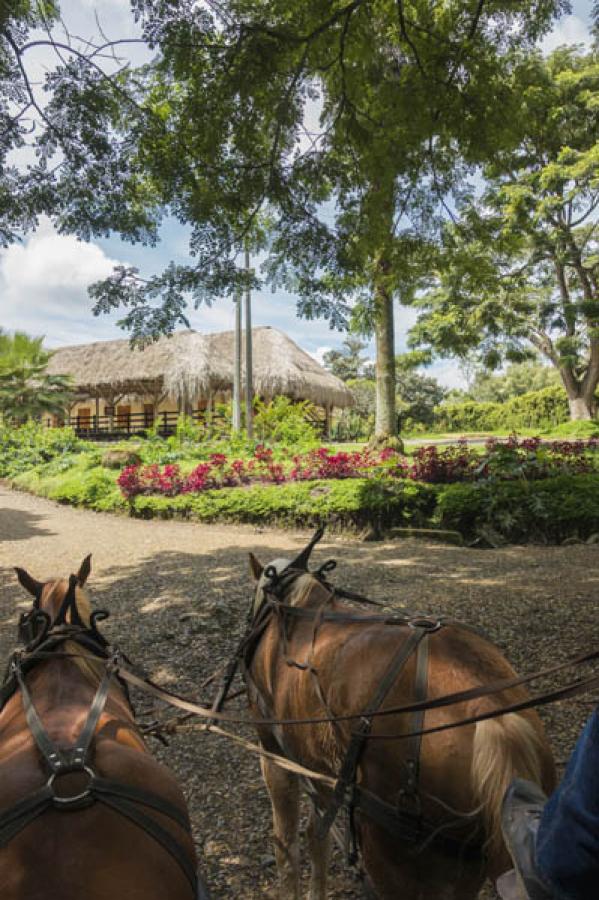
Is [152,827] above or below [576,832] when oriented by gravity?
below

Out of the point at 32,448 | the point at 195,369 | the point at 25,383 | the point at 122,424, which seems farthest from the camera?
the point at 122,424

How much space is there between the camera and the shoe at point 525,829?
1128mm

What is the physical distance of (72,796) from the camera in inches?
49.8

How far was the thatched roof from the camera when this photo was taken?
2555 cm

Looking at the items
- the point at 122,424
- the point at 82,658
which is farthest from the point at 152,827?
the point at 122,424

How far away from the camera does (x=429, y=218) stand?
572cm

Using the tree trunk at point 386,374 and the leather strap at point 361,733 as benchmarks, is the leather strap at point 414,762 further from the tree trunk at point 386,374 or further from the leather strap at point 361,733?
the tree trunk at point 386,374

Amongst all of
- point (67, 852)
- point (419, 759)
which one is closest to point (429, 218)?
point (419, 759)

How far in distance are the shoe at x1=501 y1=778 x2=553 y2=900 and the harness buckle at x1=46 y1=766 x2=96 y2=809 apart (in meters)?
0.96

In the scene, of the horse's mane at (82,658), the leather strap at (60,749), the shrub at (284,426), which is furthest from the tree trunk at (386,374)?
the leather strap at (60,749)

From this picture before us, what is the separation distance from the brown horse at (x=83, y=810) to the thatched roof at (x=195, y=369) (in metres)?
24.1

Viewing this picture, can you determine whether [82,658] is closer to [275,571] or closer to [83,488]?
[275,571]

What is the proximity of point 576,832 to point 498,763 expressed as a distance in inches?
12.6

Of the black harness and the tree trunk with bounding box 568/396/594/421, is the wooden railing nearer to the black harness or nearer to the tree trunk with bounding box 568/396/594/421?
the tree trunk with bounding box 568/396/594/421
